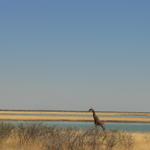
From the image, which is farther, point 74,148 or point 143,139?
point 143,139

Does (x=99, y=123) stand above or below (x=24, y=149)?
above

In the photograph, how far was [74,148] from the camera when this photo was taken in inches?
864

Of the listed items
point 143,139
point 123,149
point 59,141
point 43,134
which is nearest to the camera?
point 59,141

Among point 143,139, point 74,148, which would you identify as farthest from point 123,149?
point 143,139

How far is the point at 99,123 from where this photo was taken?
26.5 metres

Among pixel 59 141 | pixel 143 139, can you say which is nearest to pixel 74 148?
pixel 59 141

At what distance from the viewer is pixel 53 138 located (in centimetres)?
2223

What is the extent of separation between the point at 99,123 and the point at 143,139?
6.58 meters

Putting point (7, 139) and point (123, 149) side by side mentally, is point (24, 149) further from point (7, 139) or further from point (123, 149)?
point (123, 149)

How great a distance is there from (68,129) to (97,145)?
1.39m

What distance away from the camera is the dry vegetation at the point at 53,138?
21953mm

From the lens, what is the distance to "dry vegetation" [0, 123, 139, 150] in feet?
72.0

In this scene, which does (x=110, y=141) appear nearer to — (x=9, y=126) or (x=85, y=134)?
(x=85, y=134)

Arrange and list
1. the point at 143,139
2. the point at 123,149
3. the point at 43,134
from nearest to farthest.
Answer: the point at 43,134
the point at 123,149
the point at 143,139
